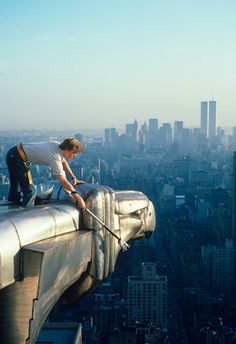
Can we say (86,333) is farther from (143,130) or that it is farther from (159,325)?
(143,130)

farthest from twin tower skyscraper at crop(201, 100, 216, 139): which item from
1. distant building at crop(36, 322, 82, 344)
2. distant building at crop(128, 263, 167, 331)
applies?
distant building at crop(36, 322, 82, 344)

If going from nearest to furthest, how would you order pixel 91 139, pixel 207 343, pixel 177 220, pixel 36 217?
pixel 36 217 < pixel 207 343 < pixel 177 220 < pixel 91 139

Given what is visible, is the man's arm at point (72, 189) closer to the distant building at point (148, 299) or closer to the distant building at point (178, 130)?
the distant building at point (148, 299)

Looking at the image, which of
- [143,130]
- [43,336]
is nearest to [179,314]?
[43,336]

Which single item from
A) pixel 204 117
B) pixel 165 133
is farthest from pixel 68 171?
pixel 204 117

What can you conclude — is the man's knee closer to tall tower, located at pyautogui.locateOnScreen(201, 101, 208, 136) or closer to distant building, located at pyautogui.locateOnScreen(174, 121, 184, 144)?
distant building, located at pyautogui.locateOnScreen(174, 121, 184, 144)

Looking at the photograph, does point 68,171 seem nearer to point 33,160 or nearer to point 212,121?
point 33,160
